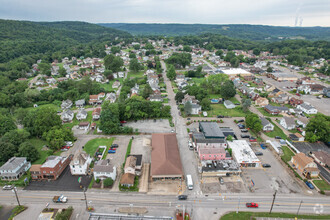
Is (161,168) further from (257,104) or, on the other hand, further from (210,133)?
(257,104)

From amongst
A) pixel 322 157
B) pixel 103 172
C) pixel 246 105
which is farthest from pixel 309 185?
pixel 103 172

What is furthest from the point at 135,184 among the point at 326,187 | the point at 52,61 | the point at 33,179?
the point at 52,61

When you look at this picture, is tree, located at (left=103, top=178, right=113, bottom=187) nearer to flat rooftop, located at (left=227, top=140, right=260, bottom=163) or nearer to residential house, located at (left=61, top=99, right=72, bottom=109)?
flat rooftop, located at (left=227, top=140, right=260, bottom=163)

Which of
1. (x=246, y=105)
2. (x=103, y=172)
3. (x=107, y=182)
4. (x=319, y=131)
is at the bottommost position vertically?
(x=107, y=182)

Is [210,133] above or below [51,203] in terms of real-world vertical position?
above

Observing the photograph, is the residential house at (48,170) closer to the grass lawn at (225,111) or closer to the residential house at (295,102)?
the grass lawn at (225,111)

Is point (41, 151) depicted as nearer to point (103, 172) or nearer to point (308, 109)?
point (103, 172)

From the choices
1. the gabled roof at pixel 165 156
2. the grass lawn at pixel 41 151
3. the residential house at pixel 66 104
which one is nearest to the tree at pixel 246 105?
the gabled roof at pixel 165 156
